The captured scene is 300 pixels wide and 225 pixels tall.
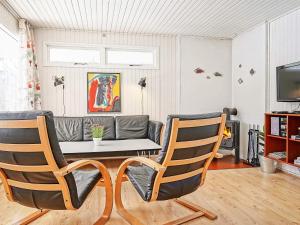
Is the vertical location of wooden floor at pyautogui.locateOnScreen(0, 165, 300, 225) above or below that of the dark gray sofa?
below

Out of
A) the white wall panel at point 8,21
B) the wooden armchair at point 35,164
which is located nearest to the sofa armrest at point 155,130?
the wooden armchair at point 35,164

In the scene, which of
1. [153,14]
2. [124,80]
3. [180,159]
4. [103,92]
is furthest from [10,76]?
[180,159]

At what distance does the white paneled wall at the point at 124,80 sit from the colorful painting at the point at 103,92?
0.09 meters

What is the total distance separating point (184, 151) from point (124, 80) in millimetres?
3307

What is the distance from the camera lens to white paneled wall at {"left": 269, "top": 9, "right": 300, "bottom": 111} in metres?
3.48

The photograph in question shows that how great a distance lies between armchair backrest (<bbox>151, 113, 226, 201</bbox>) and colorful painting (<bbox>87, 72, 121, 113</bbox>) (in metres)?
3.07

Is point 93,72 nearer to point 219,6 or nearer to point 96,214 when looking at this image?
point 219,6

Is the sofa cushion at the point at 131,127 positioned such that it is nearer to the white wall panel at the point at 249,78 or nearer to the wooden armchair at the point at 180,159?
the white wall panel at the point at 249,78

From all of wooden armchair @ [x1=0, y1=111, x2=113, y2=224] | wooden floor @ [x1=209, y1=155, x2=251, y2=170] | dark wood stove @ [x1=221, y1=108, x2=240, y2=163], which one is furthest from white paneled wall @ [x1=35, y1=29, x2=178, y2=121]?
→ wooden armchair @ [x1=0, y1=111, x2=113, y2=224]

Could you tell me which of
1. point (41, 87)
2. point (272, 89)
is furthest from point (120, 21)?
point (272, 89)

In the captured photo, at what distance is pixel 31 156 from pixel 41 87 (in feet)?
11.0

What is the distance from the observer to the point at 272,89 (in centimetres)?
397

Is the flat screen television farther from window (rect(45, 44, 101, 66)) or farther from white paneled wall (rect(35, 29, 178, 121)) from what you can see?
window (rect(45, 44, 101, 66))

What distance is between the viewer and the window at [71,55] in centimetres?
458
